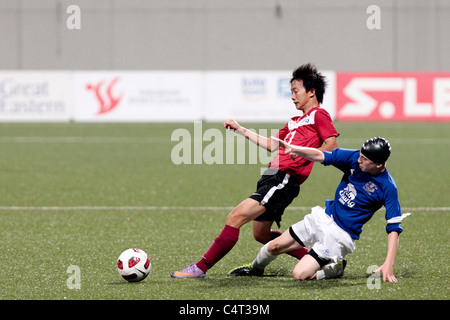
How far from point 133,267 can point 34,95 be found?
16.7 meters

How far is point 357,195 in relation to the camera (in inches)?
205

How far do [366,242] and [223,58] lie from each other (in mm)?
22773

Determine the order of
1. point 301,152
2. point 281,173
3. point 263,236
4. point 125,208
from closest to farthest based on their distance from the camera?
point 301,152, point 281,173, point 263,236, point 125,208

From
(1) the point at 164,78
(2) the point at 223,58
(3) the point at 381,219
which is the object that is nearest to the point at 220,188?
(3) the point at 381,219

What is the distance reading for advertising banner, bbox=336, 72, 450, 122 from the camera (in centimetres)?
2123

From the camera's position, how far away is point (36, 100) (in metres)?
21.0

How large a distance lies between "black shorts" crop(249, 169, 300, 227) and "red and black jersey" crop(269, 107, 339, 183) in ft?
0.21

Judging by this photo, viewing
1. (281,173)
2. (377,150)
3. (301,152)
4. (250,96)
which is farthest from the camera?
(250,96)

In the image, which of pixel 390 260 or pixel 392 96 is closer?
pixel 390 260

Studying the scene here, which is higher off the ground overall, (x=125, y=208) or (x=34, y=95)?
(x=34, y=95)

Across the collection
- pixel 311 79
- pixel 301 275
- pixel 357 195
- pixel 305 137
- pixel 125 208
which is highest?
pixel 311 79

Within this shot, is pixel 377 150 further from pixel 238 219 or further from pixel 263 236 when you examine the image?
pixel 263 236

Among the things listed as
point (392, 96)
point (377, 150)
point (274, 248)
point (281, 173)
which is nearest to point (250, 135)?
point (281, 173)

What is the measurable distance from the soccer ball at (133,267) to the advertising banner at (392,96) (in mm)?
16755
